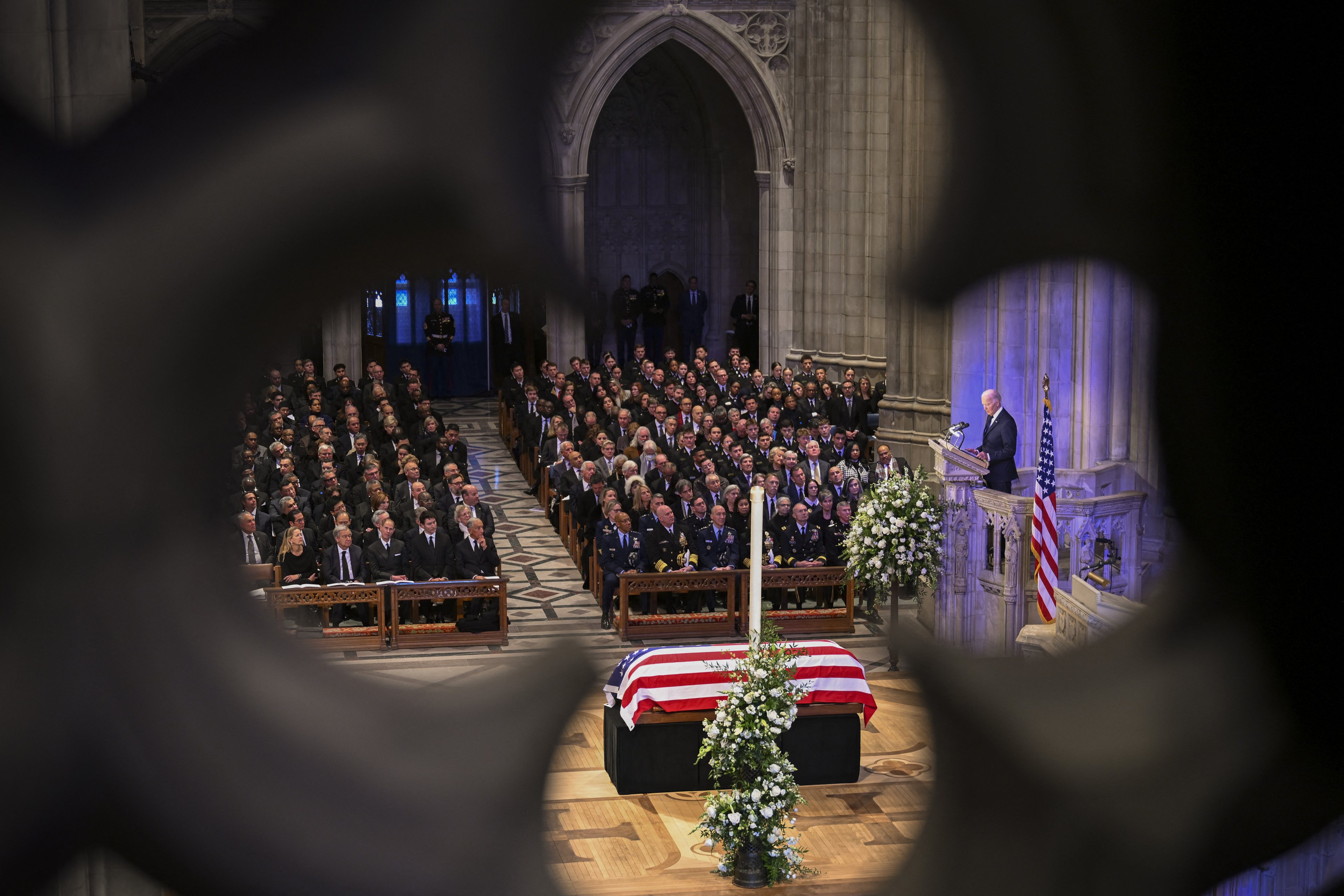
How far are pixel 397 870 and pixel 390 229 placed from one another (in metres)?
0.73

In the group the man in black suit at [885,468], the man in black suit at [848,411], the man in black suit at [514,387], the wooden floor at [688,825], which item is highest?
the man in black suit at [514,387]

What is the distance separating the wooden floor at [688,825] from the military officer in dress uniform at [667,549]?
251 cm

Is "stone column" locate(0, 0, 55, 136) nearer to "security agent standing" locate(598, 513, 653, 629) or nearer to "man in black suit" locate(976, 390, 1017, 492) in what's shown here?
Result: "man in black suit" locate(976, 390, 1017, 492)

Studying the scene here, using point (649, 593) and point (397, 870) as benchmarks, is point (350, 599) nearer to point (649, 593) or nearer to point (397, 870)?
point (649, 593)

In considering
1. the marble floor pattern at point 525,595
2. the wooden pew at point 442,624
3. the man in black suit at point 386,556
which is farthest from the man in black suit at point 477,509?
the marble floor pattern at point 525,595

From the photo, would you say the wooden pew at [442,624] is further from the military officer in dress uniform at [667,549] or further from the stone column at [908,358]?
the stone column at [908,358]

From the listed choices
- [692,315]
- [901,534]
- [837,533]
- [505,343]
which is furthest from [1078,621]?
[692,315]

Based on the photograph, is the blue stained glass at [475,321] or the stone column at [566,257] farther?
the blue stained glass at [475,321]

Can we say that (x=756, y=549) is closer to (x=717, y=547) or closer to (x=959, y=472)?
(x=959, y=472)

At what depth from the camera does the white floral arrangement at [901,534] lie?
12555 mm

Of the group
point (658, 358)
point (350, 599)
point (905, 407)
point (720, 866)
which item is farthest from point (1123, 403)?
point (658, 358)

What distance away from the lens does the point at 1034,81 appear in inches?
73.4

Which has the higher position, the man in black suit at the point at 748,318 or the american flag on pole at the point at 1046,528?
the man in black suit at the point at 748,318

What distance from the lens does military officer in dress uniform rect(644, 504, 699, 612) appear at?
15.0 meters
